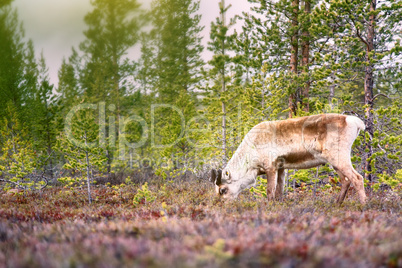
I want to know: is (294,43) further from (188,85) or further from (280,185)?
(188,85)

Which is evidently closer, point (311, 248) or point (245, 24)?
point (311, 248)

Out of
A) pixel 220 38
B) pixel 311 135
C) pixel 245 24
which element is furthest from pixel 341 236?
pixel 245 24

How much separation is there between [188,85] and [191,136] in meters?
8.63

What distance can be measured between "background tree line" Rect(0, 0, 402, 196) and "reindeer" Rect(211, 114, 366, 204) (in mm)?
1187

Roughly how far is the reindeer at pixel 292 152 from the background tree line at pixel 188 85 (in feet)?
3.89

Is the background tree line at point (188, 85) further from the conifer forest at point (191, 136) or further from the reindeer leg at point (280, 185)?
the reindeer leg at point (280, 185)

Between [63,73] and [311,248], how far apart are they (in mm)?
32418

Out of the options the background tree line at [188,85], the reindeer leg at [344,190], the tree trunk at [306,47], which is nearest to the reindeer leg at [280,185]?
the background tree line at [188,85]

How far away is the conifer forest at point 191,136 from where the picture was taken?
7.57 ft

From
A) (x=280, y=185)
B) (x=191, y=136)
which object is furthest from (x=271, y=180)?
(x=191, y=136)

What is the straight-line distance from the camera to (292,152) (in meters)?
Answer: 6.21

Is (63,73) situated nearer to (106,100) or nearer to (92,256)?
(106,100)

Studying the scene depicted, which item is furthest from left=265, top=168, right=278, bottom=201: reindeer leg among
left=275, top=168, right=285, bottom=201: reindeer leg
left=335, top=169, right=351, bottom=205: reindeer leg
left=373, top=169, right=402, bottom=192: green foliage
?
left=373, top=169, right=402, bottom=192: green foliage

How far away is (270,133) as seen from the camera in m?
6.47
